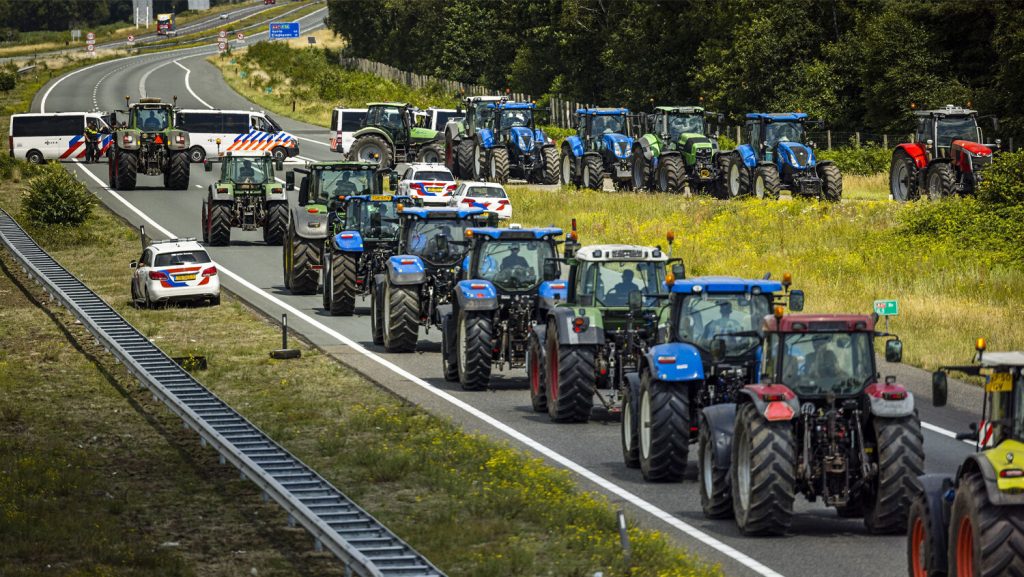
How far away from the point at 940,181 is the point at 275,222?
18881 millimetres

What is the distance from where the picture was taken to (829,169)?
150 ft

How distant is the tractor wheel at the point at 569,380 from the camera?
72.4 feet

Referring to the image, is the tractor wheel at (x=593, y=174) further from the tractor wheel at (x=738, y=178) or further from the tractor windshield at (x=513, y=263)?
the tractor windshield at (x=513, y=263)

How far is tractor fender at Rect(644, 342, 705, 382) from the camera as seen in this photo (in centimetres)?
1816

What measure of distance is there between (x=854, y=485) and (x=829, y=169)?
30.5m

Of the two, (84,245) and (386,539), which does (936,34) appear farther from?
(386,539)

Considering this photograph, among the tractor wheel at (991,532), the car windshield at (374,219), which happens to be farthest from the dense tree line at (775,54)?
the tractor wheel at (991,532)

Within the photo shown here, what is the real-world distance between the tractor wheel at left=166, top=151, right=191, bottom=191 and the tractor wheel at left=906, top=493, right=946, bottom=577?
48.0m

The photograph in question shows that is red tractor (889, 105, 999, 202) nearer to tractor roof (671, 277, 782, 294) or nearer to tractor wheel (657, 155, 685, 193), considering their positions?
tractor wheel (657, 155, 685, 193)

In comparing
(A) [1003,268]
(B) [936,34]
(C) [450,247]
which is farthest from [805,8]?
(C) [450,247]

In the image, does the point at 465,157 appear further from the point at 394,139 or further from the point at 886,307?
the point at 886,307

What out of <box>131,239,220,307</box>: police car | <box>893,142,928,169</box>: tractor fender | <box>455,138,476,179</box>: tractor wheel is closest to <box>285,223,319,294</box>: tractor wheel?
<box>131,239,220,307</box>: police car

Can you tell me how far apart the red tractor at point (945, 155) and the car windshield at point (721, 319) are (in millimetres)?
26389

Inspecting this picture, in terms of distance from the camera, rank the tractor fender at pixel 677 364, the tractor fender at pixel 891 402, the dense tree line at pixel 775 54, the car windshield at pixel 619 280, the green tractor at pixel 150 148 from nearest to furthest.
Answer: the tractor fender at pixel 891 402 → the tractor fender at pixel 677 364 → the car windshield at pixel 619 280 → the green tractor at pixel 150 148 → the dense tree line at pixel 775 54
